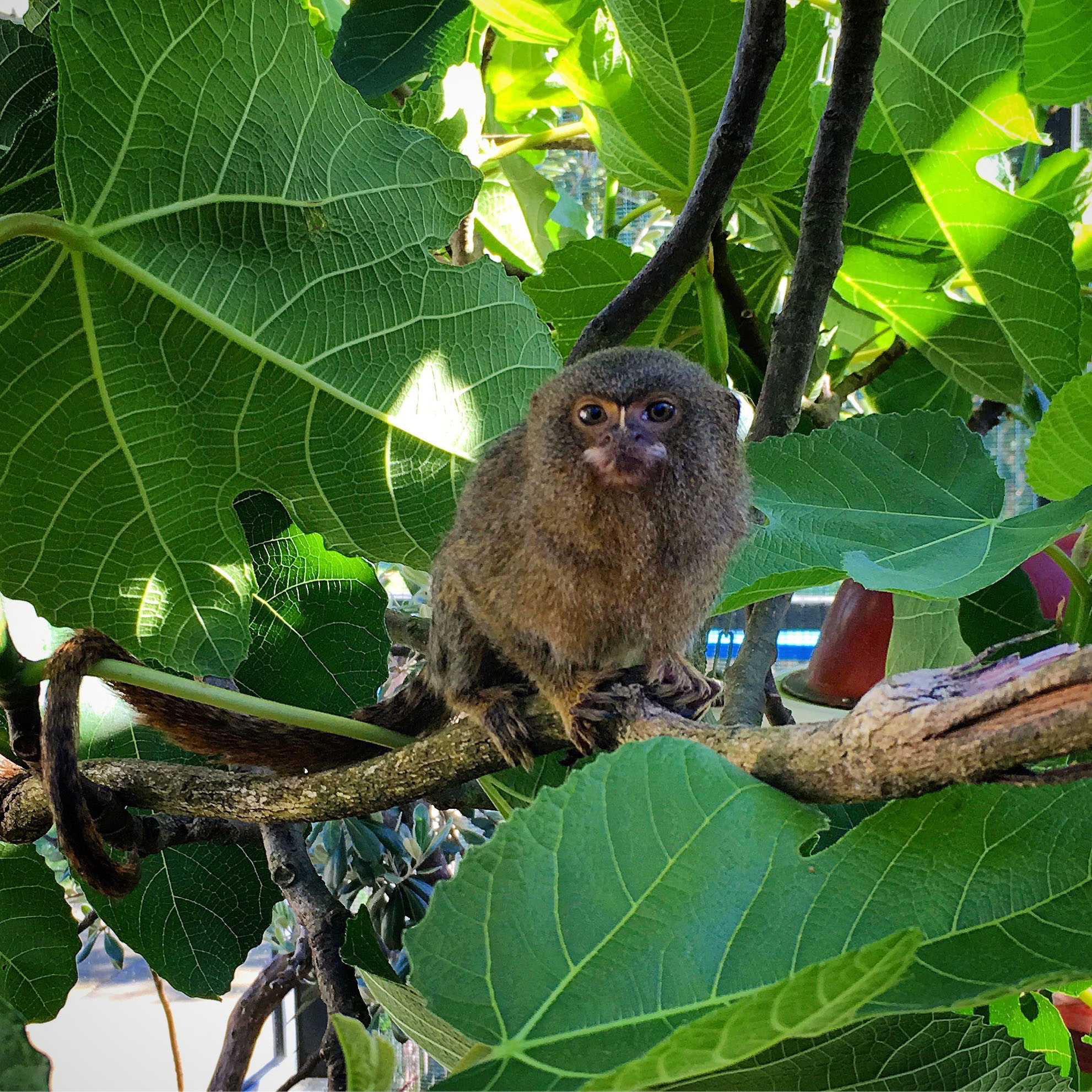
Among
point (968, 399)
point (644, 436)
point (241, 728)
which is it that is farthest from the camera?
point (968, 399)

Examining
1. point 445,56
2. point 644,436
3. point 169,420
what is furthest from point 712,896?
point 445,56

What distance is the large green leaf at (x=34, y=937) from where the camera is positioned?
4.17 feet

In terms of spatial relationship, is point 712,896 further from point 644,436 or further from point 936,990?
point 644,436

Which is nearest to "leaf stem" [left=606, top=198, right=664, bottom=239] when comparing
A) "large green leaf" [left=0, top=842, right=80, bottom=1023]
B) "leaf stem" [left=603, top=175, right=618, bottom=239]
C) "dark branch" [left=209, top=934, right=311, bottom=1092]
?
"leaf stem" [left=603, top=175, right=618, bottom=239]

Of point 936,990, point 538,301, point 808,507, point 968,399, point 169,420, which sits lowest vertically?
point 936,990

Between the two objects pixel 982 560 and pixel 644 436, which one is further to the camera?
pixel 644 436

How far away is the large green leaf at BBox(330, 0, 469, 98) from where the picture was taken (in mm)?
1432

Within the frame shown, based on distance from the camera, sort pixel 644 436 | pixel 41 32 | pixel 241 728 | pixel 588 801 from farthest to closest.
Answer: pixel 241 728
pixel 644 436
pixel 41 32
pixel 588 801

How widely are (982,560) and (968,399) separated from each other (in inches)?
42.2

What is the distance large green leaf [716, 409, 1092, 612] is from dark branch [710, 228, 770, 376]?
377mm

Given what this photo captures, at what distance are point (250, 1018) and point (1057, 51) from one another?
2301 millimetres

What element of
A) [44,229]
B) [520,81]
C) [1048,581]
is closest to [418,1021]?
[44,229]

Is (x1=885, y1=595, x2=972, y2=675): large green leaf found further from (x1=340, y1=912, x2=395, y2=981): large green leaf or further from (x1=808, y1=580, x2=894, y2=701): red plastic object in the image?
(x1=340, y1=912, x2=395, y2=981): large green leaf

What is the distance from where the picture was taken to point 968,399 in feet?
5.91
